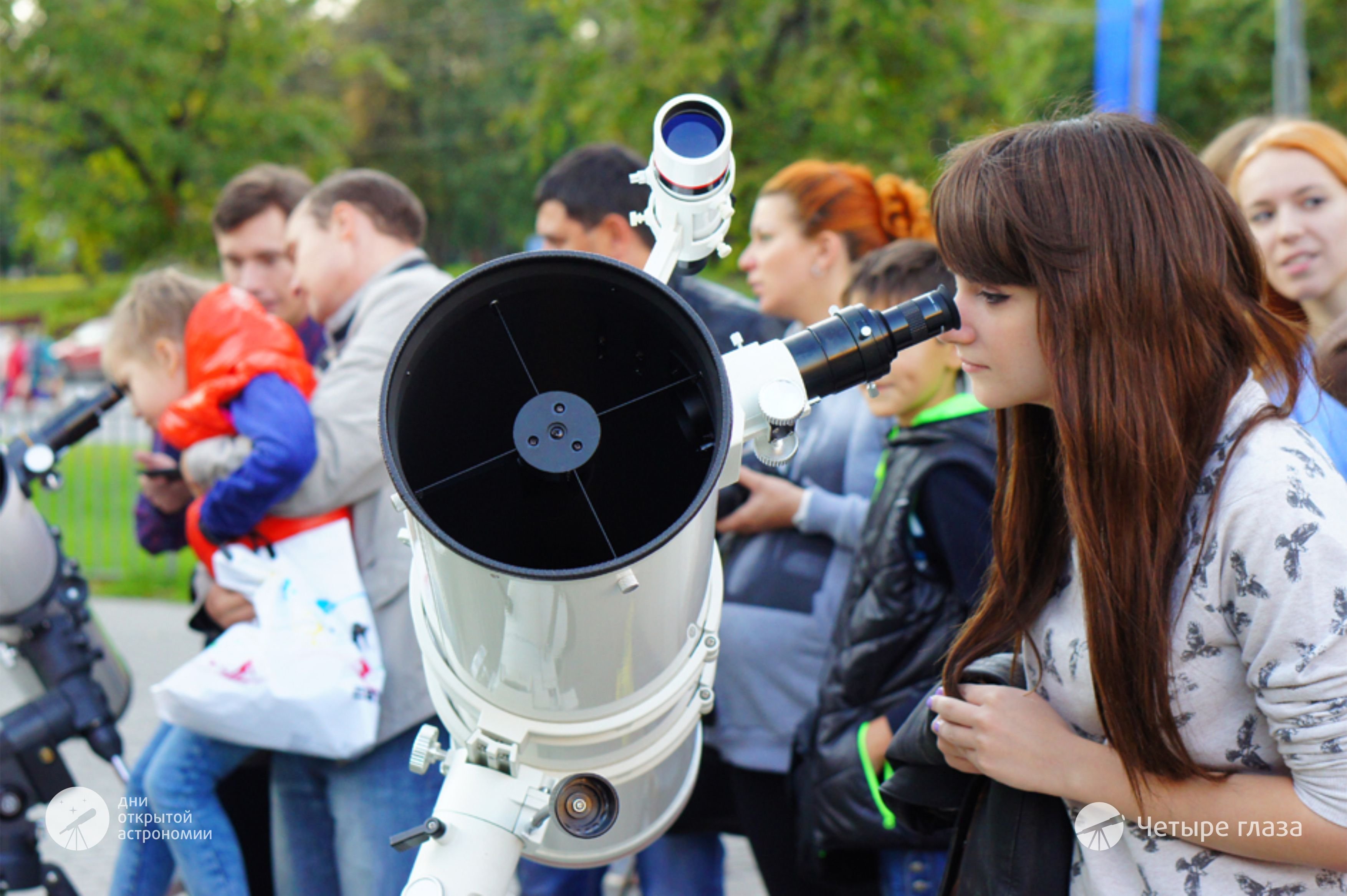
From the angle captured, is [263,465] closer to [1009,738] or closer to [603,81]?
[1009,738]

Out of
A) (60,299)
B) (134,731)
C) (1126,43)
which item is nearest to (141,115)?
(134,731)

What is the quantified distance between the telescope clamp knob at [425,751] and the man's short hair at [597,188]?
1785 millimetres

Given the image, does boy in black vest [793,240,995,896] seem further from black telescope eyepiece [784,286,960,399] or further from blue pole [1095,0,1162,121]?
blue pole [1095,0,1162,121]

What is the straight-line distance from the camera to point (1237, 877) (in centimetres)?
116

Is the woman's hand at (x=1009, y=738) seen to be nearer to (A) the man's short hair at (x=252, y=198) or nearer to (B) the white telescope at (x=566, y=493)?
(B) the white telescope at (x=566, y=493)

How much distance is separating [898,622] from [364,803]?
1064 mm

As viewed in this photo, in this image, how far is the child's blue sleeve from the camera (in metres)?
2.01

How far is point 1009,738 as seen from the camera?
4.16 ft

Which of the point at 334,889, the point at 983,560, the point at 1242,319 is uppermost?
the point at 1242,319

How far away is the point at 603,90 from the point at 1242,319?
9.70m

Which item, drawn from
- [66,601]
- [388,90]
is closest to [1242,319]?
[66,601]

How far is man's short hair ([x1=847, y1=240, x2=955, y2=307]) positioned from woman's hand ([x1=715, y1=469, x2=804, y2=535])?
0.41 meters

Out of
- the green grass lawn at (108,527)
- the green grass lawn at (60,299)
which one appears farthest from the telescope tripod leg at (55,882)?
the green grass lawn at (60,299)

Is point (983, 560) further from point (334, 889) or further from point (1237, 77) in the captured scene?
point (1237, 77)
